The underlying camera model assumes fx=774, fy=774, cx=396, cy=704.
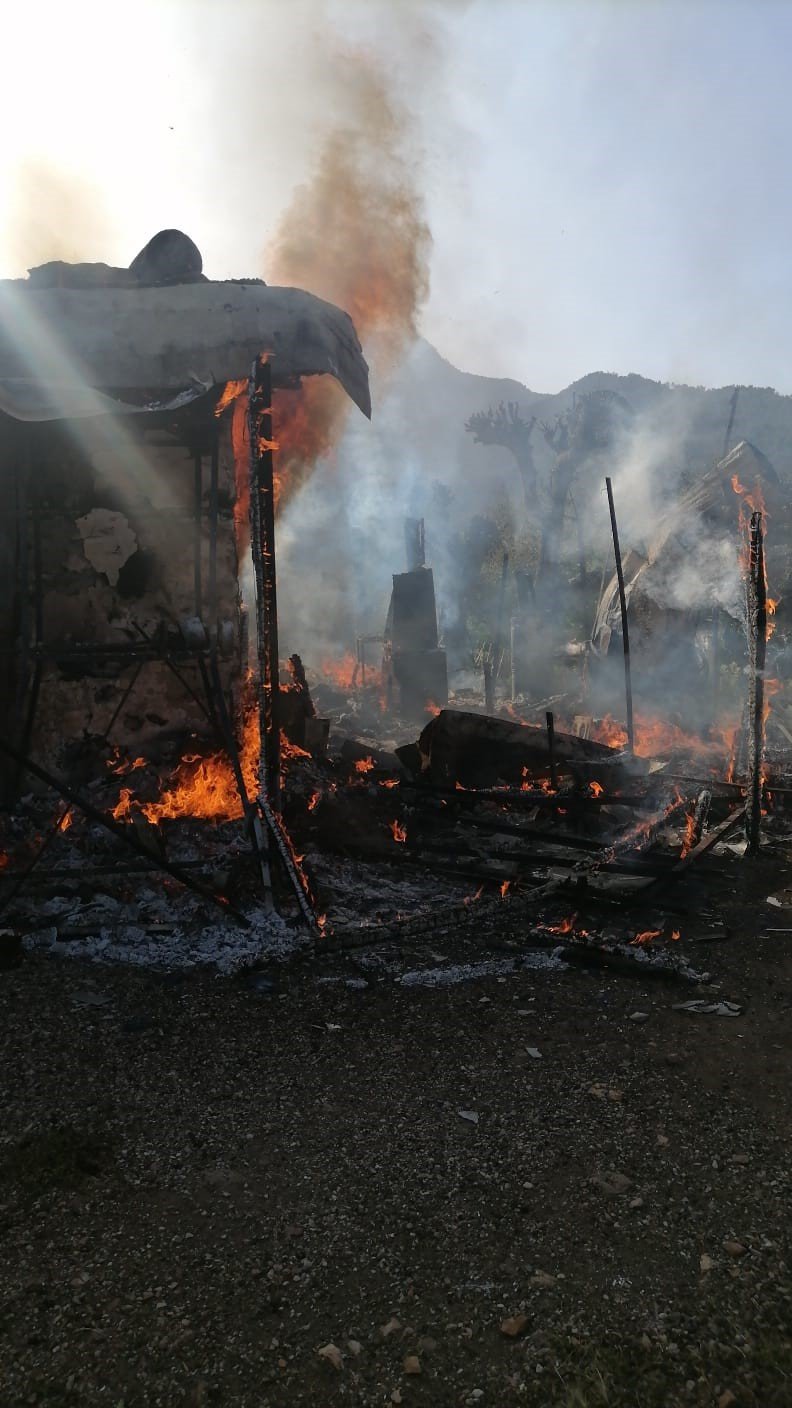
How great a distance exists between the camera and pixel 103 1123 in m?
4.12

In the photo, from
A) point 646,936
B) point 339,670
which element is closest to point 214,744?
point 646,936

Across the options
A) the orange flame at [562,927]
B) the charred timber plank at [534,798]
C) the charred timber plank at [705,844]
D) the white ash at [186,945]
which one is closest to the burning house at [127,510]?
the white ash at [186,945]

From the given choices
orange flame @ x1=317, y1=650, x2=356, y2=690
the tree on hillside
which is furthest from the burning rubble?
the tree on hillside

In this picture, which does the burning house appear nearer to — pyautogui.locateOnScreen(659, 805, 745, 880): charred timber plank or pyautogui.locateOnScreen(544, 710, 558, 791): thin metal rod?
pyautogui.locateOnScreen(544, 710, 558, 791): thin metal rod

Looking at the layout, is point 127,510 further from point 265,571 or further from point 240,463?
point 265,571

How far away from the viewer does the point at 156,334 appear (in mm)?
8844

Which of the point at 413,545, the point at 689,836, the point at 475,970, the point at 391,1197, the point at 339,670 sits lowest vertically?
the point at 391,1197

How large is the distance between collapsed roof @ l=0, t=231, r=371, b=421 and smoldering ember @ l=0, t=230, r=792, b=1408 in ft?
0.12

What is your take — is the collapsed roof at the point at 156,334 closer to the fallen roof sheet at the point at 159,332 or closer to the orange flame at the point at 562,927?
the fallen roof sheet at the point at 159,332

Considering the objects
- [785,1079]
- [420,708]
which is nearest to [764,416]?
[420,708]

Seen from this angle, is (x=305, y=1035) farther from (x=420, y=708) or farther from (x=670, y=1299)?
(x=420, y=708)

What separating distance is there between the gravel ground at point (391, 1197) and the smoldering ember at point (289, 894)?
22mm

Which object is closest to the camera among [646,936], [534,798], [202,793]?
[646,936]

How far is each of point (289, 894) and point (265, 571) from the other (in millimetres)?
3133
